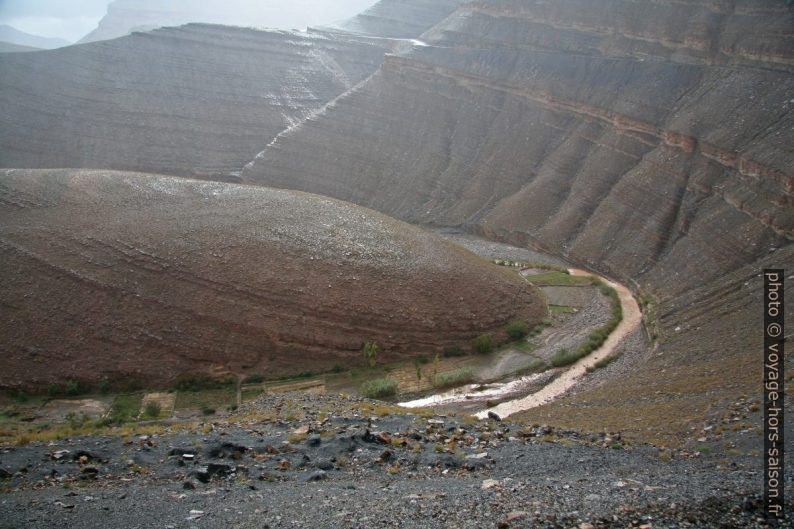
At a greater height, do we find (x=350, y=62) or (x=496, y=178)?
(x=350, y=62)

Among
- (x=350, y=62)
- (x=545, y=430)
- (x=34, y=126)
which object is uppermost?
(x=350, y=62)

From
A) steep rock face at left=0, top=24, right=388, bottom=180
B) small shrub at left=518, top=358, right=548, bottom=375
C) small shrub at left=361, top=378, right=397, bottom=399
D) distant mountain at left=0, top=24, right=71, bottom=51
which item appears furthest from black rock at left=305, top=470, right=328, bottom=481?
distant mountain at left=0, top=24, right=71, bottom=51

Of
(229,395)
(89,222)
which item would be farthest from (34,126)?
(229,395)

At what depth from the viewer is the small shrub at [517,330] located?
40.6 metres

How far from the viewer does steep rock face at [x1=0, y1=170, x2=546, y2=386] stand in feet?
119

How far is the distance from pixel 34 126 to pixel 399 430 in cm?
6260

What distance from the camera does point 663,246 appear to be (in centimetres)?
4706

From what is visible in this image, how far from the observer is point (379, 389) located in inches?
1374

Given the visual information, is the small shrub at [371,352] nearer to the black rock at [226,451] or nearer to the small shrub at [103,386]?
the small shrub at [103,386]

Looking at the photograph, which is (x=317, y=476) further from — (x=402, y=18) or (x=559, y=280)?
(x=402, y=18)

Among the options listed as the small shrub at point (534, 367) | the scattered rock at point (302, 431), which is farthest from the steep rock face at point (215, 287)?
the scattered rock at point (302, 431)

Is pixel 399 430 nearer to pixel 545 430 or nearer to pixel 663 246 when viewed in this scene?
pixel 545 430

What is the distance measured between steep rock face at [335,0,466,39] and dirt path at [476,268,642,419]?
216 feet

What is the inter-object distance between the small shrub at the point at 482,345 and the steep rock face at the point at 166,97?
40.8m
